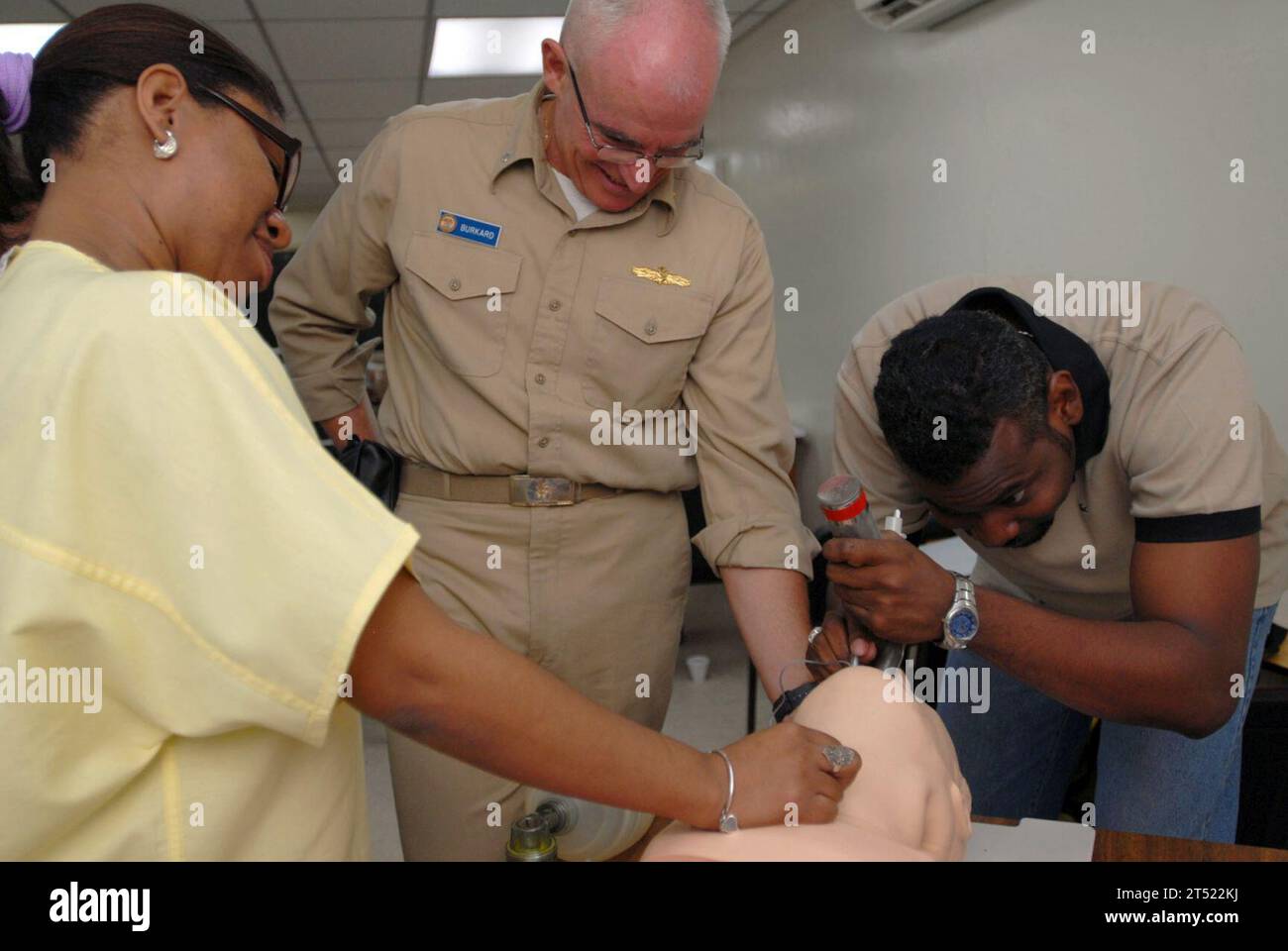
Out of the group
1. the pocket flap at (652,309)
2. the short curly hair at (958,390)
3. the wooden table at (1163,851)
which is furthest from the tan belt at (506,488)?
the wooden table at (1163,851)

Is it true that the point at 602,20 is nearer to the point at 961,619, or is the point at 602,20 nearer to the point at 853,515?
the point at 853,515

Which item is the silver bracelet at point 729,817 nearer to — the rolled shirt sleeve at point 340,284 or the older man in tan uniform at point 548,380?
the older man in tan uniform at point 548,380

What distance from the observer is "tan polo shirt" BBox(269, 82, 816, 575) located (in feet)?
5.52

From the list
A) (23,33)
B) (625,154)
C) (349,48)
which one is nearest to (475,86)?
(349,48)

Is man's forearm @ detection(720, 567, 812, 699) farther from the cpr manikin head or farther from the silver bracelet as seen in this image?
the silver bracelet

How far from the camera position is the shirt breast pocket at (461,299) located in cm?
169

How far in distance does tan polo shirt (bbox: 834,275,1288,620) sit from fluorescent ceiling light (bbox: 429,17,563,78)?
3.67 m

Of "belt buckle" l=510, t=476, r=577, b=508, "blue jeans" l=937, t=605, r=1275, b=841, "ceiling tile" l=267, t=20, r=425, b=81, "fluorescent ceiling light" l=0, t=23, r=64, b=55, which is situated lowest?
"blue jeans" l=937, t=605, r=1275, b=841

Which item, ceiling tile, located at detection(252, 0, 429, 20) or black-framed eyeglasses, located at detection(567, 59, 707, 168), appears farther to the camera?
ceiling tile, located at detection(252, 0, 429, 20)

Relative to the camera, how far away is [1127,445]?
158 centimetres

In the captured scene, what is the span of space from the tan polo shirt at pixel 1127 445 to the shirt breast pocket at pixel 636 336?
301mm

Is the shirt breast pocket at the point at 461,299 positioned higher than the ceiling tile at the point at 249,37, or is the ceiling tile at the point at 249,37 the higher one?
the ceiling tile at the point at 249,37

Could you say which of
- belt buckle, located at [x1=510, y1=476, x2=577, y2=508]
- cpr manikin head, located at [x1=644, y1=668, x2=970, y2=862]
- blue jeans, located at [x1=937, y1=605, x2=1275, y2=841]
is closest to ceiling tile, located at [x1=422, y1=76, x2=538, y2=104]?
belt buckle, located at [x1=510, y1=476, x2=577, y2=508]
